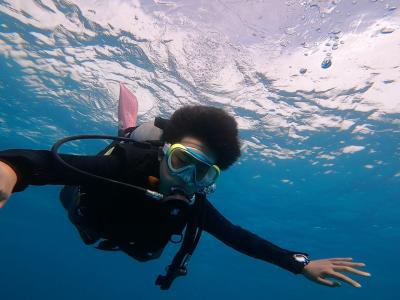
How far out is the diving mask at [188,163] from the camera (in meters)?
4.44

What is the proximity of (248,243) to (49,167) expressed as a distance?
3483 millimetres

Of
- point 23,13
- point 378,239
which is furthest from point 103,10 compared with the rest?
point 378,239

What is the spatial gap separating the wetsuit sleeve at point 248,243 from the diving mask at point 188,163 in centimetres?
76

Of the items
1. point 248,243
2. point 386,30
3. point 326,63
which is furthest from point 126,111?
point 386,30

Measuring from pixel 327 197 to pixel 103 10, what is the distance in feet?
62.2

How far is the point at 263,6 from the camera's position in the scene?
9359mm

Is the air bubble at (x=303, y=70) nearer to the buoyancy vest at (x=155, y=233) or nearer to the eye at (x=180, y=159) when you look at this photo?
the buoyancy vest at (x=155, y=233)

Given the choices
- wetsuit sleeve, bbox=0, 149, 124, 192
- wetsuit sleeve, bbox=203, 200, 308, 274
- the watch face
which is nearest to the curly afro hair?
wetsuit sleeve, bbox=203, 200, 308, 274

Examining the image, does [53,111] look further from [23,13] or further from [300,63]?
[300,63]

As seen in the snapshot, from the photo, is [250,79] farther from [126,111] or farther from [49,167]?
[49,167]

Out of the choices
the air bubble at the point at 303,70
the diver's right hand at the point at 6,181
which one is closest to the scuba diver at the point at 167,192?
the diver's right hand at the point at 6,181

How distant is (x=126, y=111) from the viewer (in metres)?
8.41

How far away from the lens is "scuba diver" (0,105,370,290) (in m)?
4.32

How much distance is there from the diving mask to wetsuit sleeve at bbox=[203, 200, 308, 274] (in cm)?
76
